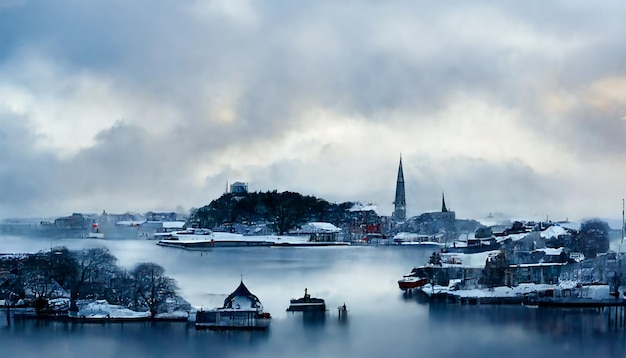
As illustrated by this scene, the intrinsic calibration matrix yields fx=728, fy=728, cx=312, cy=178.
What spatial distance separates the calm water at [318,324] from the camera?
589 centimetres

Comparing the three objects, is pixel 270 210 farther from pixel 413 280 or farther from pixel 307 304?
pixel 413 280

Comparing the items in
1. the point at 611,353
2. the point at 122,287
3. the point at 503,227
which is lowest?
the point at 611,353

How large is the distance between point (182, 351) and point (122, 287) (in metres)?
1.36

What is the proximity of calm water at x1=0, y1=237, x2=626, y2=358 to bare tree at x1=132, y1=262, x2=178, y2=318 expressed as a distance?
0.11m

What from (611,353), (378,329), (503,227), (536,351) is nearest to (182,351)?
(378,329)

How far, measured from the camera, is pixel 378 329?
6.42 metres

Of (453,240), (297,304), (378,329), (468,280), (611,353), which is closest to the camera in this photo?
(611,353)

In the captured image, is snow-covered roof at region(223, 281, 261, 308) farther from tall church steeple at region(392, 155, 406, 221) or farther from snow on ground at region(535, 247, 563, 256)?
snow on ground at region(535, 247, 563, 256)

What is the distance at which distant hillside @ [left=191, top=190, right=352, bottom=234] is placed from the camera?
25.8ft

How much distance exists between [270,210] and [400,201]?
147 cm

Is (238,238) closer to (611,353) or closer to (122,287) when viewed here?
(122,287)

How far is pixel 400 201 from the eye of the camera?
8.22m

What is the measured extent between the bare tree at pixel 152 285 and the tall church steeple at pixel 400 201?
8.64 feet

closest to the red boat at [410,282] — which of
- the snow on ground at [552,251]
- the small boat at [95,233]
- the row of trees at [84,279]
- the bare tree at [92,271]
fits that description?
the snow on ground at [552,251]
